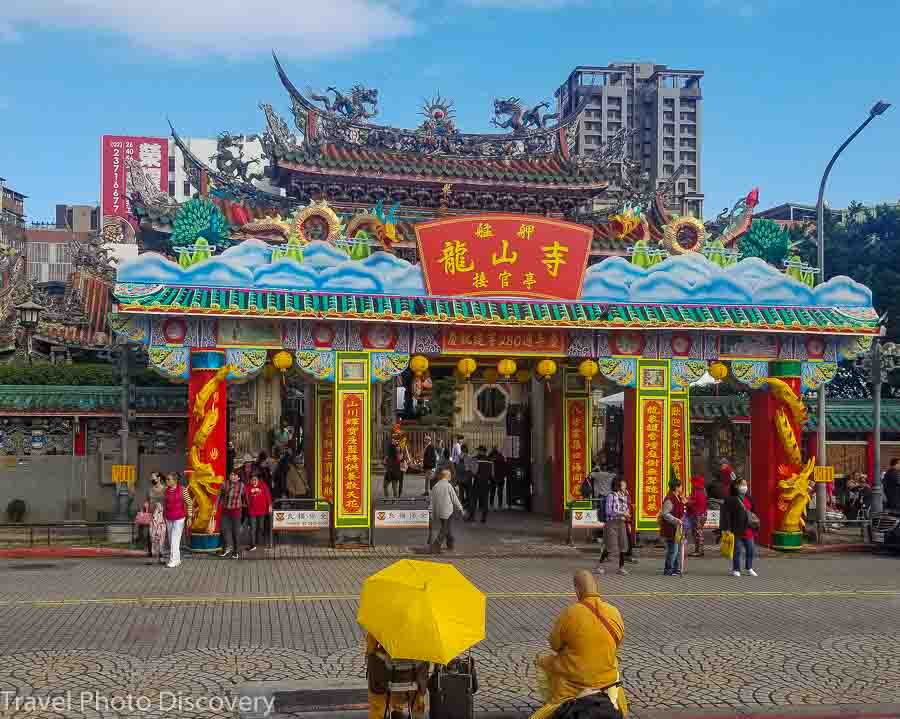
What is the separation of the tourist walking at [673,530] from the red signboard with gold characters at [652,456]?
2770 millimetres

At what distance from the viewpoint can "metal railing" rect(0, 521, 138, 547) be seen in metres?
17.6

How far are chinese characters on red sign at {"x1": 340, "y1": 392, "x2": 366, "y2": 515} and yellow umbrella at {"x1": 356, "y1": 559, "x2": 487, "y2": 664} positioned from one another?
10.9 meters

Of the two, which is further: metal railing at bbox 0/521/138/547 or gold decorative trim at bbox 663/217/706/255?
gold decorative trim at bbox 663/217/706/255

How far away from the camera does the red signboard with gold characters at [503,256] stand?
17.6 m

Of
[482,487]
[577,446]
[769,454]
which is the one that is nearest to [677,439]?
[769,454]

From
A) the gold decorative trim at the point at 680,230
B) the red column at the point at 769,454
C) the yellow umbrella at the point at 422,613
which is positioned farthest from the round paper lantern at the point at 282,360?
the yellow umbrella at the point at 422,613

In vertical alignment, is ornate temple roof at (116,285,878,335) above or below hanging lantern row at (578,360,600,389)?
above

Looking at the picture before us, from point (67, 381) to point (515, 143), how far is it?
1488cm

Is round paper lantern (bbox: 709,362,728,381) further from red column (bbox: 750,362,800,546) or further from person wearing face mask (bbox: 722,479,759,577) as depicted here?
person wearing face mask (bbox: 722,479,759,577)

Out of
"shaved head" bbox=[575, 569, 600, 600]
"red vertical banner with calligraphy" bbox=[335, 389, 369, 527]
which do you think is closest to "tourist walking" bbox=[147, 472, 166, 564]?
"red vertical banner with calligraphy" bbox=[335, 389, 369, 527]

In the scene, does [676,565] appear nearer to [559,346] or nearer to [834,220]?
[559,346]

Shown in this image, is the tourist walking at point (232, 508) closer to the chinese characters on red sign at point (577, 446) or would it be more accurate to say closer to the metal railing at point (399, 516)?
the metal railing at point (399, 516)

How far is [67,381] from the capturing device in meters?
24.7

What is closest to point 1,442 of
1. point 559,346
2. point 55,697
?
point 559,346
